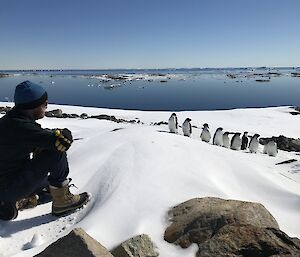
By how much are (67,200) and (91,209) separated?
27 cm

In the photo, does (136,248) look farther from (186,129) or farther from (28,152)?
(186,129)

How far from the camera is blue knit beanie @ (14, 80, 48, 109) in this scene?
11.3 feet

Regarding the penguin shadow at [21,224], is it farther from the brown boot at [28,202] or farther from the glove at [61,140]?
the glove at [61,140]

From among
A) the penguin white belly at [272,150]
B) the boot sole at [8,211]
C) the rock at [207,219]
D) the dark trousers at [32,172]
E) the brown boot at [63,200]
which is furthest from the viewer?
the penguin white belly at [272,150]

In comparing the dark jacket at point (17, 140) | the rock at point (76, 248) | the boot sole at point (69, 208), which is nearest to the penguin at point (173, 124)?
the boot sole at point (69, 208)

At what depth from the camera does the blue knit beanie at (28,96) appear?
11.3 ft

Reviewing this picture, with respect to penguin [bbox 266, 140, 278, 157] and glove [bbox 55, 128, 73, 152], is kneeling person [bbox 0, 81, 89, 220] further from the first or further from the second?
penguin [bbox 266, 140, 278, 157]

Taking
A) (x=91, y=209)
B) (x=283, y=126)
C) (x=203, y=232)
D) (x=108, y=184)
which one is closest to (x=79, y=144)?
(x=108, y=184)

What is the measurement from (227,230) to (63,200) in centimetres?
174

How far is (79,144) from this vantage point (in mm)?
6441

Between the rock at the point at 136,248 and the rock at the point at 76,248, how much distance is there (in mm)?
306

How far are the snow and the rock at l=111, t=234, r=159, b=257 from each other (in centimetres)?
10

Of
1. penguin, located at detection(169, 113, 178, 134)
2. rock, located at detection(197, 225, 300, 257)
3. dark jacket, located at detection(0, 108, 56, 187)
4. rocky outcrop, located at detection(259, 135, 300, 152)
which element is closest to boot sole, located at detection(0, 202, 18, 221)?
dark jacket, located at detection(0, 108, 56, 187)

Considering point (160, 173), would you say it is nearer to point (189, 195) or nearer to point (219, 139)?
point (189, 195)
